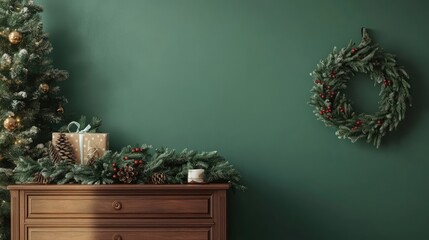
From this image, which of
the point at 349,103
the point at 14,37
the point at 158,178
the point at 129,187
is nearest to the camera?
the point at 129,187

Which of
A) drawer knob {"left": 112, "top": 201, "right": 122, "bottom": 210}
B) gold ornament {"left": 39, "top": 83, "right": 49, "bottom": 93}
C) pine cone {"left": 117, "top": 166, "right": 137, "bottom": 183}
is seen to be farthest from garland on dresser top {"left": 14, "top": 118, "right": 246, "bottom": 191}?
gold ornament {"left": 39, "top": 83, "right": 49, "bottom": 93}

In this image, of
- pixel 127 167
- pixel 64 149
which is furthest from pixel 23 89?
pixel 127 167

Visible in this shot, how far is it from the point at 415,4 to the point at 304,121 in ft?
3.49

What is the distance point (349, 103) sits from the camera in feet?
13.2

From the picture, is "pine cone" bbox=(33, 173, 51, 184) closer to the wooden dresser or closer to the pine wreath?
the wooden dresser

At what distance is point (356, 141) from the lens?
411 cm

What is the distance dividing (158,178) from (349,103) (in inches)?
54.8

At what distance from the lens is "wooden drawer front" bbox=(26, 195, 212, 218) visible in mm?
3338

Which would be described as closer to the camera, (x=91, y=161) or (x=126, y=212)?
(x=126, y=212)

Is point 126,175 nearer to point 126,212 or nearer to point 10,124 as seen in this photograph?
point 126,212

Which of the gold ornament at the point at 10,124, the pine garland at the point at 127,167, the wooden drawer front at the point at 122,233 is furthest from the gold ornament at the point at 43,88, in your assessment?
the wooden drawer front at the point at 122,233

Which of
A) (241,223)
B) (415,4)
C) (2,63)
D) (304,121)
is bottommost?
(241,223)

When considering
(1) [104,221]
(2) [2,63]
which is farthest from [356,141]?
(2) [2,63]

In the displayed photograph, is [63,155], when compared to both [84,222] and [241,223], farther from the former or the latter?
[241,223]
